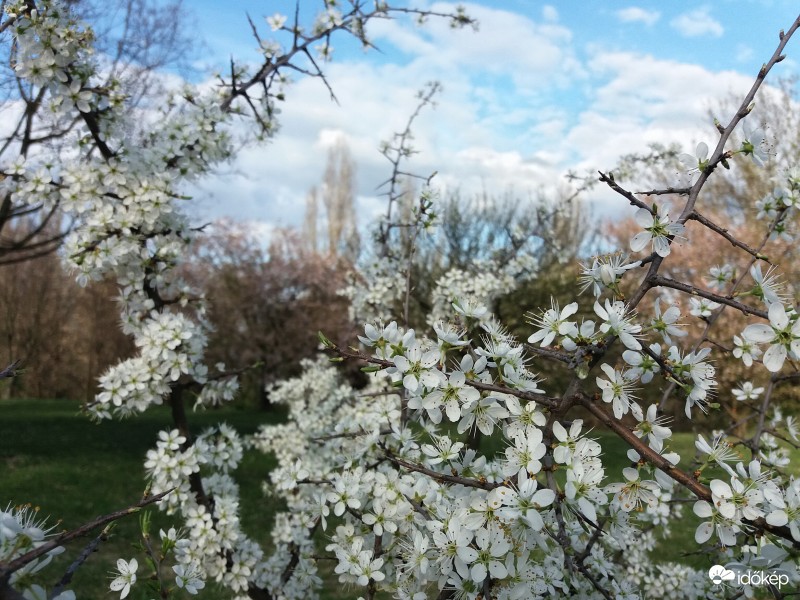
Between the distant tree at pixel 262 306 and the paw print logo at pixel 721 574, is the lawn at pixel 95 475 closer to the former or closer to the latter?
the paw print logo at pixel 721 574

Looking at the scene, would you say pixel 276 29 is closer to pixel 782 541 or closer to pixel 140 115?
pixel 782 541

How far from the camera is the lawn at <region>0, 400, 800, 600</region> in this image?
19.4ft

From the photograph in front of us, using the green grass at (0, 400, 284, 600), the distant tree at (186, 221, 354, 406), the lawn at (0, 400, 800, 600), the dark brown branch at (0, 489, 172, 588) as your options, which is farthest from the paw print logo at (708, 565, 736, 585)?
the distant tree at (186, 221, 354, 406)

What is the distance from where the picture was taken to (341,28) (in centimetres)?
411

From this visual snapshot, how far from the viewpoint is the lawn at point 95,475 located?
19.4 ft

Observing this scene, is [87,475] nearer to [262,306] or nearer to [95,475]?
[95,475]

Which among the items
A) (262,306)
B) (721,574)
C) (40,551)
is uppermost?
(40,551)

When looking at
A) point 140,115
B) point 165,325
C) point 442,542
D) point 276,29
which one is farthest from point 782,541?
point 140,115

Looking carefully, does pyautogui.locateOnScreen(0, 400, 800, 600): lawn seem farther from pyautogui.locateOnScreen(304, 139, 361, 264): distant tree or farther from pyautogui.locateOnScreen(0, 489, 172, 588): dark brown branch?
pyautogui.locateOnScreen(304, 139, 361, 264): distant tree

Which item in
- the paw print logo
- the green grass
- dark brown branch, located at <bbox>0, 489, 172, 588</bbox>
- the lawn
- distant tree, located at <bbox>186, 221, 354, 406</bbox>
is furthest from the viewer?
distant tree, located at <bbox>186, 221, 354, 406</bbox>

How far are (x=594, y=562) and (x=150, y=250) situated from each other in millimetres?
2513

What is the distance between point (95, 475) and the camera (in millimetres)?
8312

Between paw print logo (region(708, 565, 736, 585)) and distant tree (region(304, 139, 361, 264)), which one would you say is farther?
distant tree (region(304, 139, 361, 264))

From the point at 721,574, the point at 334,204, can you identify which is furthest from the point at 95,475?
the point at 334,204
